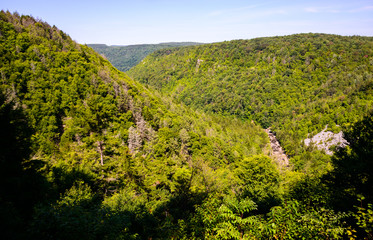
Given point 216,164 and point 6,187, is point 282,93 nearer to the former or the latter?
point 216,164

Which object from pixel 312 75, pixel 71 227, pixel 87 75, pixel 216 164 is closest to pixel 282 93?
pixel 312 75

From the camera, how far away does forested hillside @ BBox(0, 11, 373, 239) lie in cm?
793

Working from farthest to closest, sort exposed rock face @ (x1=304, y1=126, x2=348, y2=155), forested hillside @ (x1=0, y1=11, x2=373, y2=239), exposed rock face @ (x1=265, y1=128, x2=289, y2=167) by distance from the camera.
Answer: exposed rock face @ (x1=304, y1=126, x2=348, y2=155), exposed rock face @ (x1=265, y1=128, x2=289, y2=167), forested hillside @ (x1=0, y1=11, x2=373, y2=239)

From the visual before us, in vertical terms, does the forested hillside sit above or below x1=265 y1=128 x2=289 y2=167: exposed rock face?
above

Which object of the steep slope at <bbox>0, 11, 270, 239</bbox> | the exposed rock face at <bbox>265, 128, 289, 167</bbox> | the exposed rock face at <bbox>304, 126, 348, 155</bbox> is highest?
the steep slope at <bbox>0, 11, 270, 239</bbox>

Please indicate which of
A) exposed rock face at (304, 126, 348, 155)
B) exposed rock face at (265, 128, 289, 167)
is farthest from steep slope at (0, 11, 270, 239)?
exposed rock face at (304, 126, 348, 155)

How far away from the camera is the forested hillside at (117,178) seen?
793 centimetres

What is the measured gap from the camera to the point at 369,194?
11609 millimetres

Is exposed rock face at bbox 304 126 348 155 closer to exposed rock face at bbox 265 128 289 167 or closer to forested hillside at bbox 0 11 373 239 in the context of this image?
exposed rock face at bbox 265 128 289 167

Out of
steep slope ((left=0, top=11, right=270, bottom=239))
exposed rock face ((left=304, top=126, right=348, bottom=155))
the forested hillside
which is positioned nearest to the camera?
the forested hillside

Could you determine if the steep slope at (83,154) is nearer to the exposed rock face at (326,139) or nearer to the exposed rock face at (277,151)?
the exposed rock face at (277,151)

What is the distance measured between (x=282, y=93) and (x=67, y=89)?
19363 cm

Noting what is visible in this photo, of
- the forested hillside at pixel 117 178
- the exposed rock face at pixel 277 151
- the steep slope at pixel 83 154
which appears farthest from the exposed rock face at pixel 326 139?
the forested hillside at pixel 117 178

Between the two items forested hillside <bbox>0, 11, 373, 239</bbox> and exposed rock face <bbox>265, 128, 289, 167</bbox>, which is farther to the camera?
exposed rock face <bbox>265, 128, 289, 167</bbox>
